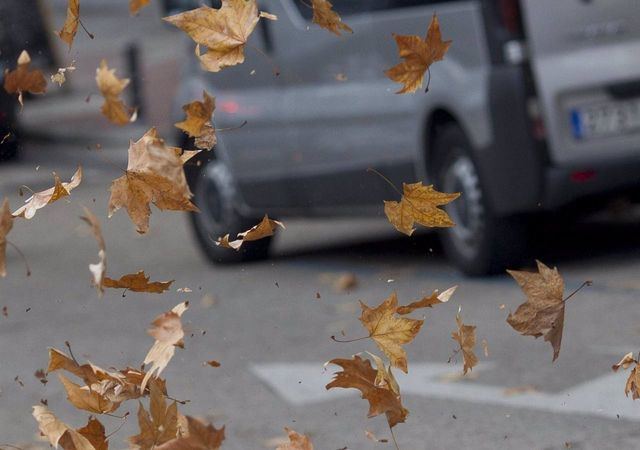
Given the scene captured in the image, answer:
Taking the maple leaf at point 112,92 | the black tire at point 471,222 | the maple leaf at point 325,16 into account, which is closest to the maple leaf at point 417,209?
the maple leaf at point 325,16

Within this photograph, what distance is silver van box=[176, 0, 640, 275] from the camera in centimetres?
732

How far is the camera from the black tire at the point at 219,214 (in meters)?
9.25

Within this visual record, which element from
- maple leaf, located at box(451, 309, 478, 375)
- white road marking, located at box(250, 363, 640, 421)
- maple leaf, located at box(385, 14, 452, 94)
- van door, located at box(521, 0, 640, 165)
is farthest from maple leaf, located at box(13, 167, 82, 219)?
van door, located at box(521, 0, 640, 165)

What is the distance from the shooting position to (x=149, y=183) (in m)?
3.34

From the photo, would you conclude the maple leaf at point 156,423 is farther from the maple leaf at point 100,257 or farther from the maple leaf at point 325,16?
the maple leaf at point 325,16

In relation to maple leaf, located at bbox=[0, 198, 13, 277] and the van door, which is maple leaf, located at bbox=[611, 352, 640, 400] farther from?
the van door

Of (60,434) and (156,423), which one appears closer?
(156,423)

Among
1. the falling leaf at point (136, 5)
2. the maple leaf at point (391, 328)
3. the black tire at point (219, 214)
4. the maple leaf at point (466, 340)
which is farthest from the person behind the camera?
Answer: the black tire at point (219, 214)

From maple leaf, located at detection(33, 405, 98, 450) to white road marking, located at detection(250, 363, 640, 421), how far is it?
164 cm

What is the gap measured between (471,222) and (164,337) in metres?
4.40

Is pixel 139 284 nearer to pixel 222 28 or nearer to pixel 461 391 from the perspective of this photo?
pixel 222 28

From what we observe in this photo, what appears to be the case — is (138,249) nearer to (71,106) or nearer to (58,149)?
(58,149)

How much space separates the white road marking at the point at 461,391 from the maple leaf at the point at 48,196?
5.84 feet

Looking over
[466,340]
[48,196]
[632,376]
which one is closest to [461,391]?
[632,376]
